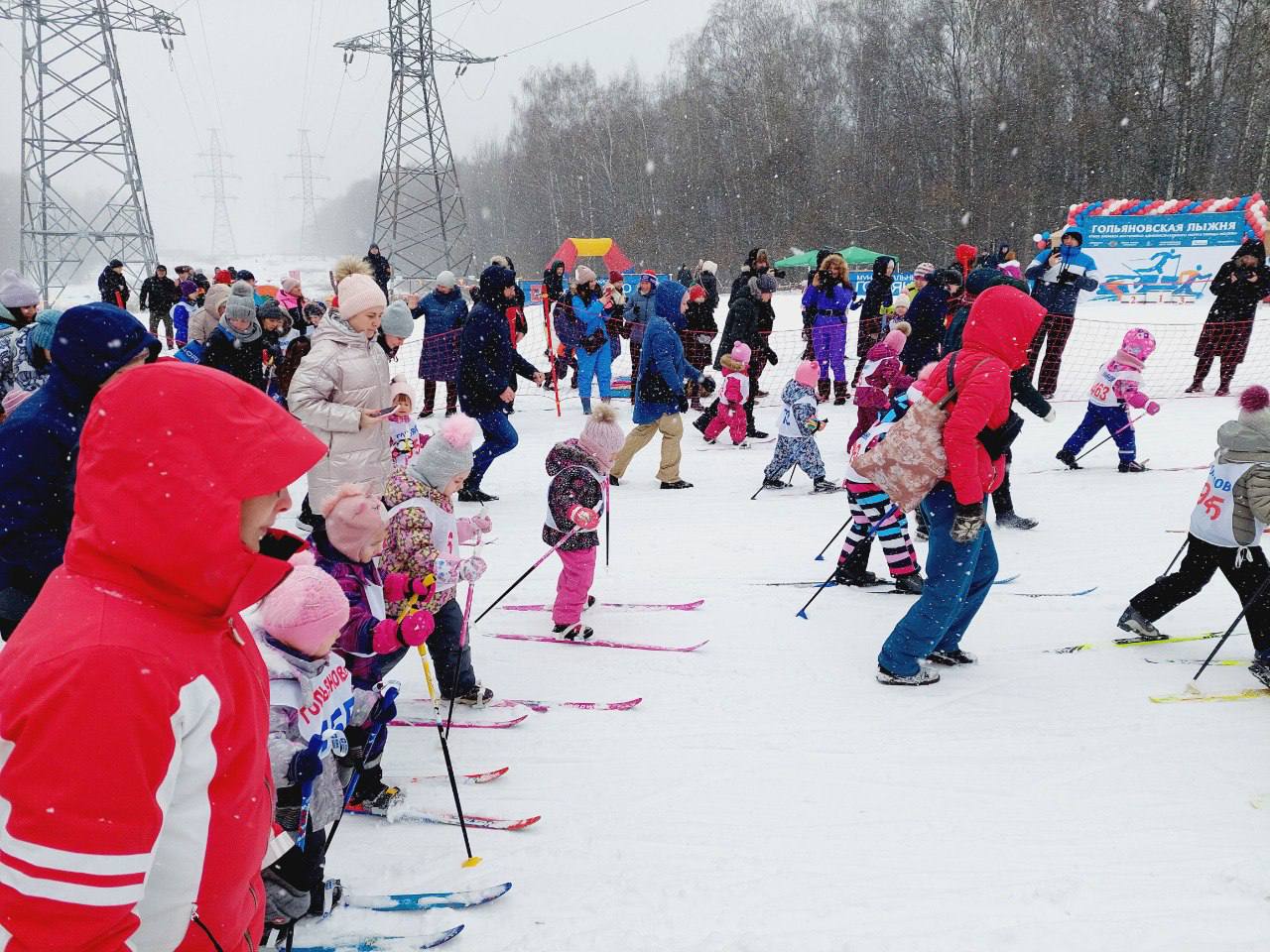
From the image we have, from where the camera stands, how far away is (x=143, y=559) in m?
1.17

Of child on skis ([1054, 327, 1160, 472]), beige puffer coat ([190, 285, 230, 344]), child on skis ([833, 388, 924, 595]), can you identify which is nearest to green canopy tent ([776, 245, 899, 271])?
child on skis ([1054, 327, 1160, 472])

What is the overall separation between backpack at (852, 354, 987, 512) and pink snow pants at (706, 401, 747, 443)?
5406 mm

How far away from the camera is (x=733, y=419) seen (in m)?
9.30

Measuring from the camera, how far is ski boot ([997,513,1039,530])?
638cm

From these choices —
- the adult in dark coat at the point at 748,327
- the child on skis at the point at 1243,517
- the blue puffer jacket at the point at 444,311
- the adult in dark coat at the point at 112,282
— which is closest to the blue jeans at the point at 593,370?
the adult in dark coat at the point at 748,327

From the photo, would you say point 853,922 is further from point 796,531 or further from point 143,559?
point 796,531

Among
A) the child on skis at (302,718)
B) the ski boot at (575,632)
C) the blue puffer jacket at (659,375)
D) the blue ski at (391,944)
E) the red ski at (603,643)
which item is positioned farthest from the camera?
the blue puffer jacket at (659,375)

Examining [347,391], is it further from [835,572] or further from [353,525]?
[835,572]

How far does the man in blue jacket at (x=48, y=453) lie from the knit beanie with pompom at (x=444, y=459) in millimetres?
1181

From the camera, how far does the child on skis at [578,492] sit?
4484mm

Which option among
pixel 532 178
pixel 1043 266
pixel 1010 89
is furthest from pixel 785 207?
pixel 1043 266

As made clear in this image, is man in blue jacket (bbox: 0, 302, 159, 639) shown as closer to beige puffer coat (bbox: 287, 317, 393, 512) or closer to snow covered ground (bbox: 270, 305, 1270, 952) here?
snow covered ground (bbox: 270, 305, 1270, 952)

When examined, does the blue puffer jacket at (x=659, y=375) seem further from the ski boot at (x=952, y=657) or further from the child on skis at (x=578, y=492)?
the ski boot at (x=952, y=657)

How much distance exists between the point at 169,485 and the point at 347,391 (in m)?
3.95
